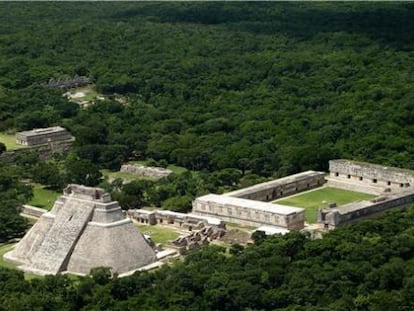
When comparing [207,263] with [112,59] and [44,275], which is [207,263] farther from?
[112,59]

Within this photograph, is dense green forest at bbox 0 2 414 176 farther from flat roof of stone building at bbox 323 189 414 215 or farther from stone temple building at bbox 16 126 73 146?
flat roof of stone building at bbox 323 189 414 215

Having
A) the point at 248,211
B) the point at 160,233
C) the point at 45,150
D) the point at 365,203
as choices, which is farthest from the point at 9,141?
the point at 365,203

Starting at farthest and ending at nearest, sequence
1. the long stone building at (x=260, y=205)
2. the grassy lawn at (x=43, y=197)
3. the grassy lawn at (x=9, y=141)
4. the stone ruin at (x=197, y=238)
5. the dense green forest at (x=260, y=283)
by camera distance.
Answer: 1. the grassy lawn at (x=9, y=141)
2. the grassy lawn at (x=43, y=197)
3. the long stone building at (x=260, y=205)
4. the stone ruin at (x=197, y=238)
5. the dense green forest at (x=260, y=283)

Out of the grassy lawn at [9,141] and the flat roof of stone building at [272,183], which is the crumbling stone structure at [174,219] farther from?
the grassy lawn at [9,141]

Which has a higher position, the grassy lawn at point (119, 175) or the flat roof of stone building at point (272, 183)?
the flat roof of stone building at point (272, 183)

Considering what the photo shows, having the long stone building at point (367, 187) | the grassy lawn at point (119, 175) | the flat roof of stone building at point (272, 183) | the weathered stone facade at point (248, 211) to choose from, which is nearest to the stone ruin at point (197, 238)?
the weathered stone facade at point (248, 211)

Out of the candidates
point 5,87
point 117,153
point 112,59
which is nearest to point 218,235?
point 117,153
